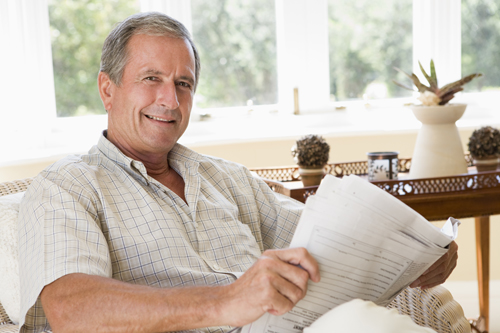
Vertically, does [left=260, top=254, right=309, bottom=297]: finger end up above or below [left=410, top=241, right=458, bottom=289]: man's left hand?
above

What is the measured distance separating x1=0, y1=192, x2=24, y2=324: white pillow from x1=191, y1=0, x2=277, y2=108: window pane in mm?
1778

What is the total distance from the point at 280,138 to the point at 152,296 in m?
1.88

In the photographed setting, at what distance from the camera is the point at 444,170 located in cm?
199

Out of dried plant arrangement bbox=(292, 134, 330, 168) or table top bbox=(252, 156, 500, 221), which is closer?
table top bbox=(252, 156, 500, 221)

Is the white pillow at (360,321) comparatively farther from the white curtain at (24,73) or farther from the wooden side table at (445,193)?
the white curtain at (24,73)

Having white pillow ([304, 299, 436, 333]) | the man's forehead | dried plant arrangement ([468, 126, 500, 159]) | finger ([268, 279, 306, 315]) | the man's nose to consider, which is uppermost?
the man's forehead

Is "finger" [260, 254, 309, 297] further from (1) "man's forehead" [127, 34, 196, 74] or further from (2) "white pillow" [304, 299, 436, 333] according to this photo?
(1) "man's forehead" [127, 34, 196, 74]

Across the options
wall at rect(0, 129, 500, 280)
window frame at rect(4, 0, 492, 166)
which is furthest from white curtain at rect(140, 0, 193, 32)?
wall at rect(0, 129, 500, 280)

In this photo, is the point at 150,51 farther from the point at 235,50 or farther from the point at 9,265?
the point at 235,50

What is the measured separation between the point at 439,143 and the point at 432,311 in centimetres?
84

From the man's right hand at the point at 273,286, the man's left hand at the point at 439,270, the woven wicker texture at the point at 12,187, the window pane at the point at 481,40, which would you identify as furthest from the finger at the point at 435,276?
the window pane at the point at 481,40

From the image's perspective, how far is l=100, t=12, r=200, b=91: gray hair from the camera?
1312 mm

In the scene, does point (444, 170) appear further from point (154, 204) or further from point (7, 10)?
point (7, 10)

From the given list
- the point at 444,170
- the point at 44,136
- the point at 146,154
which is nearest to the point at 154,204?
the point at 146,154
